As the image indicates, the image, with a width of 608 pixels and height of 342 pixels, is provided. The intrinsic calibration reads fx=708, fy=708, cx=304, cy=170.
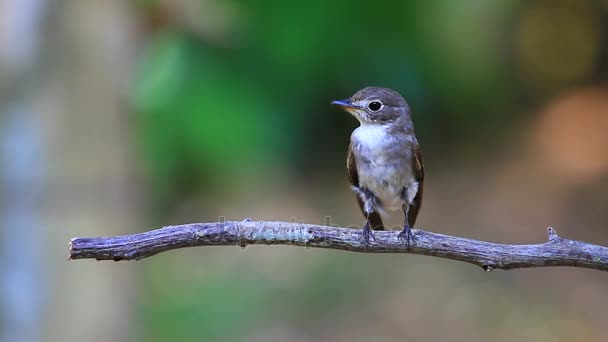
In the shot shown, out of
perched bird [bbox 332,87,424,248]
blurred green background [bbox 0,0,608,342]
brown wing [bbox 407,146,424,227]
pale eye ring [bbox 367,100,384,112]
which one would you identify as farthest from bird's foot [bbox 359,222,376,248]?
blurred green background [bbox 0,0,608,342]

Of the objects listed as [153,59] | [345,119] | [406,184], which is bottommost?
[406,184]

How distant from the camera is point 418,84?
32.3 feet

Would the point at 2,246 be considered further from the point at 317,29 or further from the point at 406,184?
the point at 317,29

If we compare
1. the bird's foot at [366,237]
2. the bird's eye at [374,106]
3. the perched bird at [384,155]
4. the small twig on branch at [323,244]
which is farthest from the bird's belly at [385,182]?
the small twig on branch at [323,244]

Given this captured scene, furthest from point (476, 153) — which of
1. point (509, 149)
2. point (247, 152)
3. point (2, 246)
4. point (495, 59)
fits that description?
point (2, 246)

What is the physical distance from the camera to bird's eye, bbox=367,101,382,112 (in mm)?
4457

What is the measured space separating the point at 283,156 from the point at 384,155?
5978 millimetres

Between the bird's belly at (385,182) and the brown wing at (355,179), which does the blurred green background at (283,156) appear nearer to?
the brown wing at (355,179)

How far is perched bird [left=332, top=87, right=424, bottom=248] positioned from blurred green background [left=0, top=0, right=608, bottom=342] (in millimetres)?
2562

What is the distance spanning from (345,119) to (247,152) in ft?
7.96

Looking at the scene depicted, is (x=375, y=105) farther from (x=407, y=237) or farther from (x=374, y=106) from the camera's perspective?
(x=407, y=237)

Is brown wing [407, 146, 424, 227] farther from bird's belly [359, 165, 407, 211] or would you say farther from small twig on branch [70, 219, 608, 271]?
small twig on branch [70, 219, 608, 271]

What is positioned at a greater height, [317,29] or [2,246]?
[317,29]

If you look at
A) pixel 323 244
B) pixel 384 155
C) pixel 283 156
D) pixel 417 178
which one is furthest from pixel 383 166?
pixel 283 156
